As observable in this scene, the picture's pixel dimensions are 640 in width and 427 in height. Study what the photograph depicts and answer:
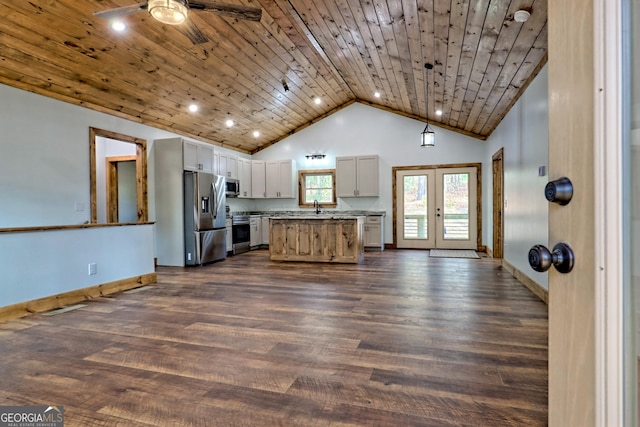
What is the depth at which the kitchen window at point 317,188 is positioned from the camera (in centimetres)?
884

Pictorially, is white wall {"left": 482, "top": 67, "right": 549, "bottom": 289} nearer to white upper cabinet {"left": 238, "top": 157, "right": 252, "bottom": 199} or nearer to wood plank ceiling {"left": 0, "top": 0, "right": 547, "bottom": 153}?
wood plank ceiling {"left": 0, "top": 0, "right": 547, "bottom": 153}

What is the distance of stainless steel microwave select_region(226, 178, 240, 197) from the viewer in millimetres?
7822

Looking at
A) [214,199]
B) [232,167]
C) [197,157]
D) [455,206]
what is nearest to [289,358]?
[214,199]

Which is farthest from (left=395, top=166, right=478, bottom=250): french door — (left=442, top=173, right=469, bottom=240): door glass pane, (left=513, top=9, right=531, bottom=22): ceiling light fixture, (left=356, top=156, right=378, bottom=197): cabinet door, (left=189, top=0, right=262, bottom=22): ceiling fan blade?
(left=189, top=0, right=262, bottom=22): ceiling fan blade

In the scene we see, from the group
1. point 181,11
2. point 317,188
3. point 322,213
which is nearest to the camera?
point 181,11

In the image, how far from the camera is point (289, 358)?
7.98ft

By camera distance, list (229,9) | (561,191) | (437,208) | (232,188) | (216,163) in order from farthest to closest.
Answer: (437,208)
(232,188)
(216,163)
(229,9)
(561,191)

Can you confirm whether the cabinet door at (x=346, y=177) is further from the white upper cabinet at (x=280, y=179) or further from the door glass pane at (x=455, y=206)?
the door glass pane at (x=455, y=206)

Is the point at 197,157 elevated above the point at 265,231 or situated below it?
above

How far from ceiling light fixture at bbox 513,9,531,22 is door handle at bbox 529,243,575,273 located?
3067mm

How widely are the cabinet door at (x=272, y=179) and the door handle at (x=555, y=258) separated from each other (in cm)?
832

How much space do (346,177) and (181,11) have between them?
20.4 feet

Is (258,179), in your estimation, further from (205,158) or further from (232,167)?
(205,158)

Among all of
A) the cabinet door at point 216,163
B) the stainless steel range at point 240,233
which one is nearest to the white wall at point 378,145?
the stainless steel range at point 240,233
